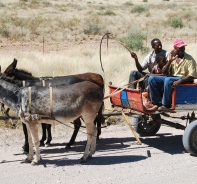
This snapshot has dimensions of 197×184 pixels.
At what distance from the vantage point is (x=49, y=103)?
24.3 ft

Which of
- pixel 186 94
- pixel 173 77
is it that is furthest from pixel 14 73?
pixel 186 94

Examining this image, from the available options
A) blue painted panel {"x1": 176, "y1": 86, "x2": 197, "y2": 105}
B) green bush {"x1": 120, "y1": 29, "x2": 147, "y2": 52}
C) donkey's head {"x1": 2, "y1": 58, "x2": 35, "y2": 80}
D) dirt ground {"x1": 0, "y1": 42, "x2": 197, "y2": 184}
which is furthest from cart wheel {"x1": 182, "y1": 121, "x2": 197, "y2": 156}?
green bush {"x1": 120, "y1": 29, "x2": 147, "y2": 52}

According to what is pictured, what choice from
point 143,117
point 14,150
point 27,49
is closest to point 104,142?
point 143,117

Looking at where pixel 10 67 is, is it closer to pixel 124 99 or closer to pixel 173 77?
pixel 124 99

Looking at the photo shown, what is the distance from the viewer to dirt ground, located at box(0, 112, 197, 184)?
6.62 m

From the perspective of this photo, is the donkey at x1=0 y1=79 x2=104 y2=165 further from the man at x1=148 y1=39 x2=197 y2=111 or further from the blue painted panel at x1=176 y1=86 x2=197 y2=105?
the blue painted panel at x1=176 y1=86 x2=197 y2=105

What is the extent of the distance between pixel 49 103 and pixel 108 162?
4.95 ft

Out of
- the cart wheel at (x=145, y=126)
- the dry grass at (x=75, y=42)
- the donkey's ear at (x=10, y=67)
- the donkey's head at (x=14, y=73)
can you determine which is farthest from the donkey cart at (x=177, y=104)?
the dry grass at (x=75, y=42)

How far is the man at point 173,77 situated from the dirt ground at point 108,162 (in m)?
1.03

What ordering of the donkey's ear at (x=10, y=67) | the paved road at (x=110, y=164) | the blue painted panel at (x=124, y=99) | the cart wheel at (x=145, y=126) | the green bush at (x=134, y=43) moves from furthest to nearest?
1. the green bush at (x=134, y=43)
2. the cart wheel at (x=145, y=126)
3. the blue painted panel at (x=124, y=99)
4. the donkey's ear at (x=10, y=67)
5. the paved road at (x=110, y=164)

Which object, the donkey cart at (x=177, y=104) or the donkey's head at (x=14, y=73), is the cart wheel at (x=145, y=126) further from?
the donkey's head at (x=14, y=73)

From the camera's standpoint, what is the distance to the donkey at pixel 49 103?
7395mm

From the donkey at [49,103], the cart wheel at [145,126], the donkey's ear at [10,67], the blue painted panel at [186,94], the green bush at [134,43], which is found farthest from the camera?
the green bush at [134,43]

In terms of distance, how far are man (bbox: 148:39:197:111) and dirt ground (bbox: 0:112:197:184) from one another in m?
1.03
